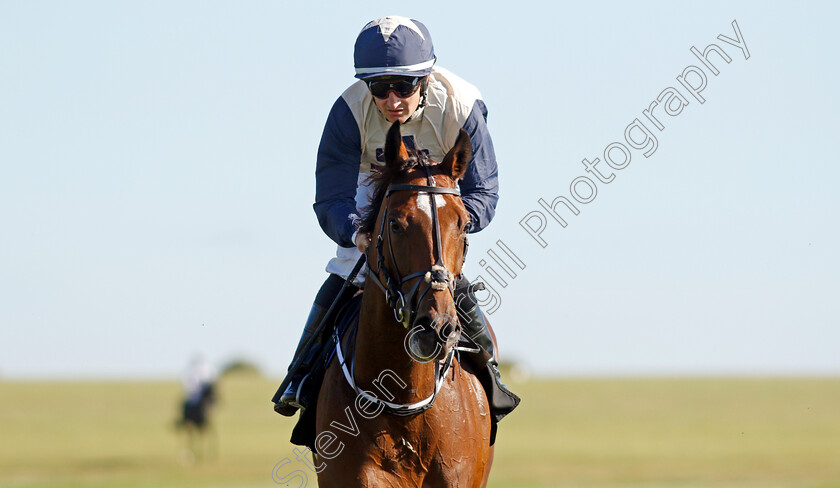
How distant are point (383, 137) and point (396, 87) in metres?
0.55

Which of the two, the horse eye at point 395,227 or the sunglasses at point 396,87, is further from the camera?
the sunglasses at point 396,87

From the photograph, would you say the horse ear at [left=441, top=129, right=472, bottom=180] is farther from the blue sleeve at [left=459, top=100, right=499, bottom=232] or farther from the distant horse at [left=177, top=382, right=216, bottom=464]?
the distant horse at [left=177, top=382, right=216, bottom=464]

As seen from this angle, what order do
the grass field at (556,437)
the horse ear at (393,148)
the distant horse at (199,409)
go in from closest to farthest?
the horse ear at (393,148) → the grass field at (556,437) → the distant horse at (199,409)

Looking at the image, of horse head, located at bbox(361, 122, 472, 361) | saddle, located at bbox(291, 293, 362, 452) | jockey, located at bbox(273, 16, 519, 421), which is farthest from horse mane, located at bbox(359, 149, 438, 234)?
saddle, located at bbox(291, 293, 362, 452)

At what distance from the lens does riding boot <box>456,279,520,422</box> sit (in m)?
6.47

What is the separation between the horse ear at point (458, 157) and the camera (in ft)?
18.6

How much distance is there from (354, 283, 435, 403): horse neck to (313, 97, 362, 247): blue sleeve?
83 cm

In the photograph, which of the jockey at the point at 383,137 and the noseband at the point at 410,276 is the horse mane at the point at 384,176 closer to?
the noseband at the point at 410,276

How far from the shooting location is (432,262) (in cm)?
511

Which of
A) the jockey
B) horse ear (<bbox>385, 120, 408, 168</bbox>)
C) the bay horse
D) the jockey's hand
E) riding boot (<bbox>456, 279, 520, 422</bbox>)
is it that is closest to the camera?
the bay horse

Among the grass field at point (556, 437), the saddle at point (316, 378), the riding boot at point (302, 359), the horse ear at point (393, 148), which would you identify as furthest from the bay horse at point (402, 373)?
the grass field at point (556, 437)

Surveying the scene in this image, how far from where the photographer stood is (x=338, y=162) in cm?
667

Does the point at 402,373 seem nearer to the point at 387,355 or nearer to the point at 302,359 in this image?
the point at 387,355

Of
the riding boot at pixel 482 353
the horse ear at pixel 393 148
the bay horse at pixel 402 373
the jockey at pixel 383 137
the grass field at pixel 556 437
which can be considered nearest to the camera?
the bay horse at pixel 402 373
